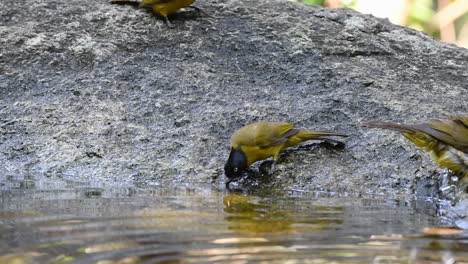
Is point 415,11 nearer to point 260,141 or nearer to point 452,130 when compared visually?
point 452,130

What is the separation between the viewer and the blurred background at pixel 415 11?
1056cm

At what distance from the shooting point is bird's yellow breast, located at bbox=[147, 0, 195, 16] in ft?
19.5

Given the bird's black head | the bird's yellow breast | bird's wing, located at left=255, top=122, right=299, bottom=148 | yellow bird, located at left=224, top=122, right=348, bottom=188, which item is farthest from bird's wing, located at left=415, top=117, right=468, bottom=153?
the bird's yellow breast

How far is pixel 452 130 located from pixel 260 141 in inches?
39.0

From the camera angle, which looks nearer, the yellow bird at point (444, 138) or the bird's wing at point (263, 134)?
the yellow bird at point (444, 138)

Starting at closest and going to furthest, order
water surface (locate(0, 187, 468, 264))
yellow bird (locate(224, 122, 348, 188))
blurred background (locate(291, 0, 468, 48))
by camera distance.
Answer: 1. water surface (locate(0, 187, 468, 264))
2. yellow bird (locate(224, 122, 348, 188))
3. blurred background (locate(291, 0, 468, 48))

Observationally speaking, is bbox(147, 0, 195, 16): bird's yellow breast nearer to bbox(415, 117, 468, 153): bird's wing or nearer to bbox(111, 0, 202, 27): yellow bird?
bbox(111, 0, 202, 27): yellow bird

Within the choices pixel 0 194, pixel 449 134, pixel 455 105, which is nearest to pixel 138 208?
pixel 0 194

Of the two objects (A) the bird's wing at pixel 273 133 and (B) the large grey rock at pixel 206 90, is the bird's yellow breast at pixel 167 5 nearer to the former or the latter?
(B) the large grey rock at pixel 206 90

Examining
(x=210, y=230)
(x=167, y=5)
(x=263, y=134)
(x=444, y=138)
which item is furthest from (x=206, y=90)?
(x=210, y=230)

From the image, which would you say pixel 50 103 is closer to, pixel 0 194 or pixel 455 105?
pixel 0 194

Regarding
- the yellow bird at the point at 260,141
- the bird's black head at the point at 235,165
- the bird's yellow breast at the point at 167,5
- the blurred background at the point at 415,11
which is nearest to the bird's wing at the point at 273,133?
the yellow bird at the point at 260,141

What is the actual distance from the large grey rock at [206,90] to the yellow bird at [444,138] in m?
0.12

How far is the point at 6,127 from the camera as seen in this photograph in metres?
4.95
